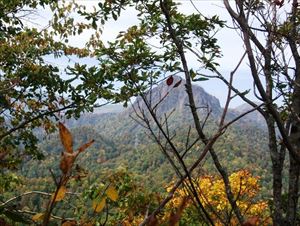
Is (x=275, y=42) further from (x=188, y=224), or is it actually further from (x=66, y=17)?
(x=188, y=224)

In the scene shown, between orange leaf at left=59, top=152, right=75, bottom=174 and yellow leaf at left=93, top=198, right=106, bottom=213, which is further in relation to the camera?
yellow leaf at left=93, top=198, right=106, bottom=213

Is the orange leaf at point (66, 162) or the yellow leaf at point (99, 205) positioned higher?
the orange leaf at point (66, 162)

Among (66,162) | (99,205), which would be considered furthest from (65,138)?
(99,205)

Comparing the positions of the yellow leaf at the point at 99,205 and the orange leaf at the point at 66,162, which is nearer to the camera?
the orange leaf at the point at 66,162

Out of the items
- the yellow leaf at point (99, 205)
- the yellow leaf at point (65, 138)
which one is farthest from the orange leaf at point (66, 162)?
the yellow leaf at point (99, 205)

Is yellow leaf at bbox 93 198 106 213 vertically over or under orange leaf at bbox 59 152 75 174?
under

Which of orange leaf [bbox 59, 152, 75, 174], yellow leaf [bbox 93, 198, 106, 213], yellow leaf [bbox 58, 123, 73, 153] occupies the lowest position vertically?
yellow leaf [bbox 93, 198, 106, 213]

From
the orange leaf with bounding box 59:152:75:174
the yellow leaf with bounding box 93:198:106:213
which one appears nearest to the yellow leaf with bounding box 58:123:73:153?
the orange leaf with bounding box 59:152:75:174

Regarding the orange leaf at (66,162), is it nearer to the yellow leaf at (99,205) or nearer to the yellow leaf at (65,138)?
the yellow leaf at (65,138)

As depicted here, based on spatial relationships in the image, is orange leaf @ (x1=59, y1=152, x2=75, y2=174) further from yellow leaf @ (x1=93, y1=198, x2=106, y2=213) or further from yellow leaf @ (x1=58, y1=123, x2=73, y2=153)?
yellow leaf @ (x1=93, y1=198, x2=106, y2=213)

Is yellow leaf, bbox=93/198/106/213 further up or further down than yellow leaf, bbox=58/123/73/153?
further down

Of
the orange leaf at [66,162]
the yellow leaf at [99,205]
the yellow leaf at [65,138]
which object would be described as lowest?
the yellow leaf at [99,205]

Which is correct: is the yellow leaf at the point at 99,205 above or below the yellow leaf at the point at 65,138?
below

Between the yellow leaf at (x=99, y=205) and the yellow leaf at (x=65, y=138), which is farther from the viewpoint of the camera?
the yellow leaf at (x=99, y=205)
